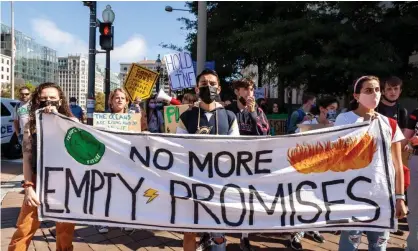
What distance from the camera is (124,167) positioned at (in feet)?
10.2

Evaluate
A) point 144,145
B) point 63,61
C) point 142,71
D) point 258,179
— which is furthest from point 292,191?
point 63,61

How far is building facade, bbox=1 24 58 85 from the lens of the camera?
9069 centimetres

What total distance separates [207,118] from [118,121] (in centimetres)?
150

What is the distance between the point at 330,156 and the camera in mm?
3066

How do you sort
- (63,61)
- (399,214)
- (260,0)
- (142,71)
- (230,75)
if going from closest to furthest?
(399,214)
(142,71)
(260,0)
(230,75)
(63,61)

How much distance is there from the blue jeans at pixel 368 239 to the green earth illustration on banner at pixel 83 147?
2116 millimetres

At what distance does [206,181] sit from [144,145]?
1.91ft

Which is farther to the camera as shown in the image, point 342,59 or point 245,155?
point 342,59

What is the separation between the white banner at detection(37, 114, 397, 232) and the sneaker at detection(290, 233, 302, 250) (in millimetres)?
1216

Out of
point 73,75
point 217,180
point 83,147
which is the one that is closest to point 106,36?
point 83,147

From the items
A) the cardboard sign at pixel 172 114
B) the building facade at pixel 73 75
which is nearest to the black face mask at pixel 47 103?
the cardboard sign at pixel 172 114

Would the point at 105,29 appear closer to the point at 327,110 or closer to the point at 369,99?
the point at 327,110

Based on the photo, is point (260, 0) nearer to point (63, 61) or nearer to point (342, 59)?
point (342, 59)

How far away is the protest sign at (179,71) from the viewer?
6609mm
